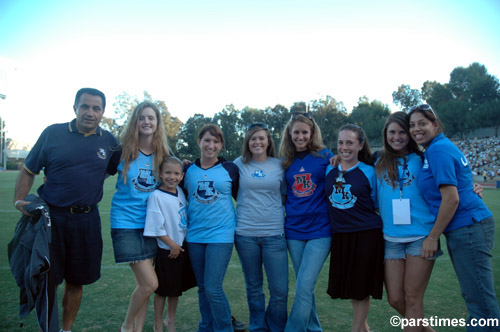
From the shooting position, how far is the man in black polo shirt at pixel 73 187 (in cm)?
315

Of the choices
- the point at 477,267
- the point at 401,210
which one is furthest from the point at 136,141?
the point at 477,267

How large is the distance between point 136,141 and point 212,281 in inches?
62.0

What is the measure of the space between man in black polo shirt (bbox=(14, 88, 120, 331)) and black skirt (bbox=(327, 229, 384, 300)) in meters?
2.44

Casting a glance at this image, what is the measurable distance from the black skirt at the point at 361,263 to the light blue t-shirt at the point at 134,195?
1.91m

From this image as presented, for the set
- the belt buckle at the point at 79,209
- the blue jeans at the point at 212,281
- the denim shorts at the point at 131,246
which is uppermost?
the belt buckle at the point at 79,209

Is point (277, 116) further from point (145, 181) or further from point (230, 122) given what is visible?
point (145, 181)

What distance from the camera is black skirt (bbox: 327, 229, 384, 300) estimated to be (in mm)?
3031

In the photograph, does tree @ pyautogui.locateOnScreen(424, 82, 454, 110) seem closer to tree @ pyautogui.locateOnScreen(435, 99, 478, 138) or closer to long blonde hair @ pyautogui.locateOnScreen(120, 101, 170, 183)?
tree @ pyautogui.locateOnScreen(435, 99, 478, 138)

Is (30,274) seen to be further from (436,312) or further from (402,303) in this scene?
(436,312)

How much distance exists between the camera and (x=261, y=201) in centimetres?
332

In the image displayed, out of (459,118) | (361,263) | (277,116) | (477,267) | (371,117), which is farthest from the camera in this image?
(371,117)

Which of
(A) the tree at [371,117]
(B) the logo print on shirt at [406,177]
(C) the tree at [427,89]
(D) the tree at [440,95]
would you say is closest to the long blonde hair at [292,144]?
(B) the logo print on shirt at [406,177]

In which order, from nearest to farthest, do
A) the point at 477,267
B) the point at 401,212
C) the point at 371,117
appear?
the point at 477,267, the point at 401,212, the point at 371,117

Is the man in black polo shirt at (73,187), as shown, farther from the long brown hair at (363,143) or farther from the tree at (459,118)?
the tree at (459,118)
